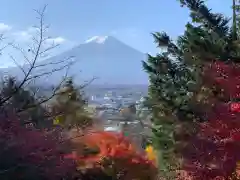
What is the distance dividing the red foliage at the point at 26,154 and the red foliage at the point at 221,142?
3.77 meters

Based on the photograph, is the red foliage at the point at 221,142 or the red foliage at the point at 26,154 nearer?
the red foliage at the point at 26,154

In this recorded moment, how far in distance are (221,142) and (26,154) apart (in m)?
4.48

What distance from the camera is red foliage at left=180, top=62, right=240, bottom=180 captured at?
29.0 feet

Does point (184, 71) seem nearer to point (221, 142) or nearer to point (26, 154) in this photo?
point (221, 142)

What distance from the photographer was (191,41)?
16812 millimetres

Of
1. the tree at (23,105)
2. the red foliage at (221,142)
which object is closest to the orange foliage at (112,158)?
the red foliage at (221,142)

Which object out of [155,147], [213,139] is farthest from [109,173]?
[155,147]

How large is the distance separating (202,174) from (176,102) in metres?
8.34

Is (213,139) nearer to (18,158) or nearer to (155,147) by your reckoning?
(18,158)

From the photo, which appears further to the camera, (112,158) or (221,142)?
(112,158)

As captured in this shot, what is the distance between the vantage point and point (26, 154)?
6684mm

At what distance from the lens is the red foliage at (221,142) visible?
884cm


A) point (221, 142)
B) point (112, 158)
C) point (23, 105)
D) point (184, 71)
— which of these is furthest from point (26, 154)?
point (184, 71)

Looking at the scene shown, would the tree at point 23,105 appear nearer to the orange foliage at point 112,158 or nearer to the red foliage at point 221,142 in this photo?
the orange foliage at point 112,158
